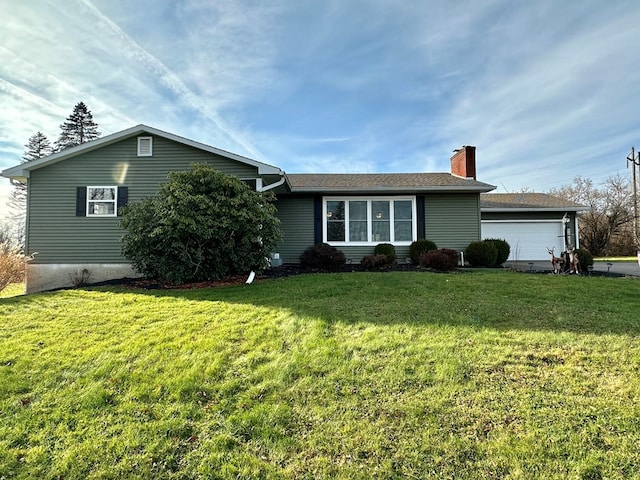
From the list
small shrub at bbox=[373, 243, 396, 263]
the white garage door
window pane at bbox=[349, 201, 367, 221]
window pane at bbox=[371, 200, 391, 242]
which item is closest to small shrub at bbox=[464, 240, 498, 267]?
small shrub at bbox=[373, 243, 396, 263]

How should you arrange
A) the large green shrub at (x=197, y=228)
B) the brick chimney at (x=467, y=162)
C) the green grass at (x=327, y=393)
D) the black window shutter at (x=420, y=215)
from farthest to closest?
the brick chimney at (x=467, y=162), the black window shutter at (x=420, y=215), the large green shrub at (x=197, y=228), the green grass at (x=327, y=393)

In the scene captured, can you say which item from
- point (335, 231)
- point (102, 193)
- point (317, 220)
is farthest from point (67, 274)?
point (335, 231)

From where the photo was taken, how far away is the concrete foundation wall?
1117cm

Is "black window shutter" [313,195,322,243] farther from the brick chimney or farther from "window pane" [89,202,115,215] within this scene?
"window pane" [89,202,115,215]

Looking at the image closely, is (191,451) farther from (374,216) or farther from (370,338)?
(374,216)

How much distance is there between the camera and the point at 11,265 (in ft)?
32.9

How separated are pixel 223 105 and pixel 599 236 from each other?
2926 centimetres

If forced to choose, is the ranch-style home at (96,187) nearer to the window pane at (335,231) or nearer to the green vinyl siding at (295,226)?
the green vinyl siding at (295,226)

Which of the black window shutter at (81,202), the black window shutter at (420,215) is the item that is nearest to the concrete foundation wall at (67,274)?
the black window shutter at (81,202)

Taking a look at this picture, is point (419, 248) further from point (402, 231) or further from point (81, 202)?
point (81, 202)

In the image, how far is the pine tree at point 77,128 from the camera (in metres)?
35.3

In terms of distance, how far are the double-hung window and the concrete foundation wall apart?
1698 mm

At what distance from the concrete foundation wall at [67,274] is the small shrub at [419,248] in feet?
30.0

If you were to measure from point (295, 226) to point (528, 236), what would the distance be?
11.7m
